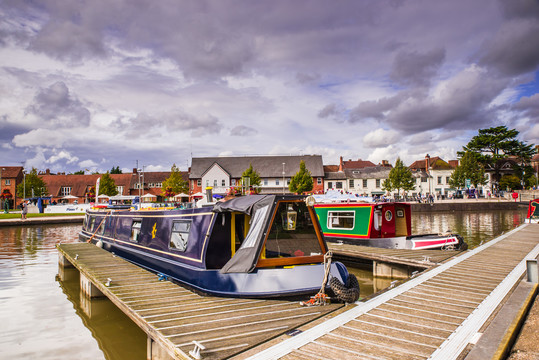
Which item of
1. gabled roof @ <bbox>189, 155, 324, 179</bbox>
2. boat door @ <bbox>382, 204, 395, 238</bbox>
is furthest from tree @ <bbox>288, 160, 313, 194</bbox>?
boat door @ <bbox>382, 204, 395, 238</bbox>

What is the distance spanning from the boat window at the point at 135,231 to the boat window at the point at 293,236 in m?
6.39

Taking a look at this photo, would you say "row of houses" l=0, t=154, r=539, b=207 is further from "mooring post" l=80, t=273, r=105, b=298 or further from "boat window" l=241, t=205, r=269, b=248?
"boat window" l=241, t=205, r=269, b=248

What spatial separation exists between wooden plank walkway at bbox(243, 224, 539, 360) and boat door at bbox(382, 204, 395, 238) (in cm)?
646

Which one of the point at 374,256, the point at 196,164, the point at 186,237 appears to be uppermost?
the point at 196,164

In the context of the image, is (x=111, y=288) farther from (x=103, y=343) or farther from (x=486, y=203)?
(x=486, y=203)

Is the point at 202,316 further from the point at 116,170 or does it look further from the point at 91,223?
the point at 116,170

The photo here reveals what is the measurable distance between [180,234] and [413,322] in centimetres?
580

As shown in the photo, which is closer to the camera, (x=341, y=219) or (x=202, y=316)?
(x=202, y=316)

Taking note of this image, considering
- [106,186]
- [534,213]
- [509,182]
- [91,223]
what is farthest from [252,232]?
[509,182]

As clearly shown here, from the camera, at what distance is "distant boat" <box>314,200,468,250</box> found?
1511 cm

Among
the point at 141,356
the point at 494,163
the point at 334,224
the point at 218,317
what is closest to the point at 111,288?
the point at 141,356

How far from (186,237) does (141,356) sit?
8.86 feet

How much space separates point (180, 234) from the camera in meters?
9.18

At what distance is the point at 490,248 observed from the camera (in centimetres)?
1351
